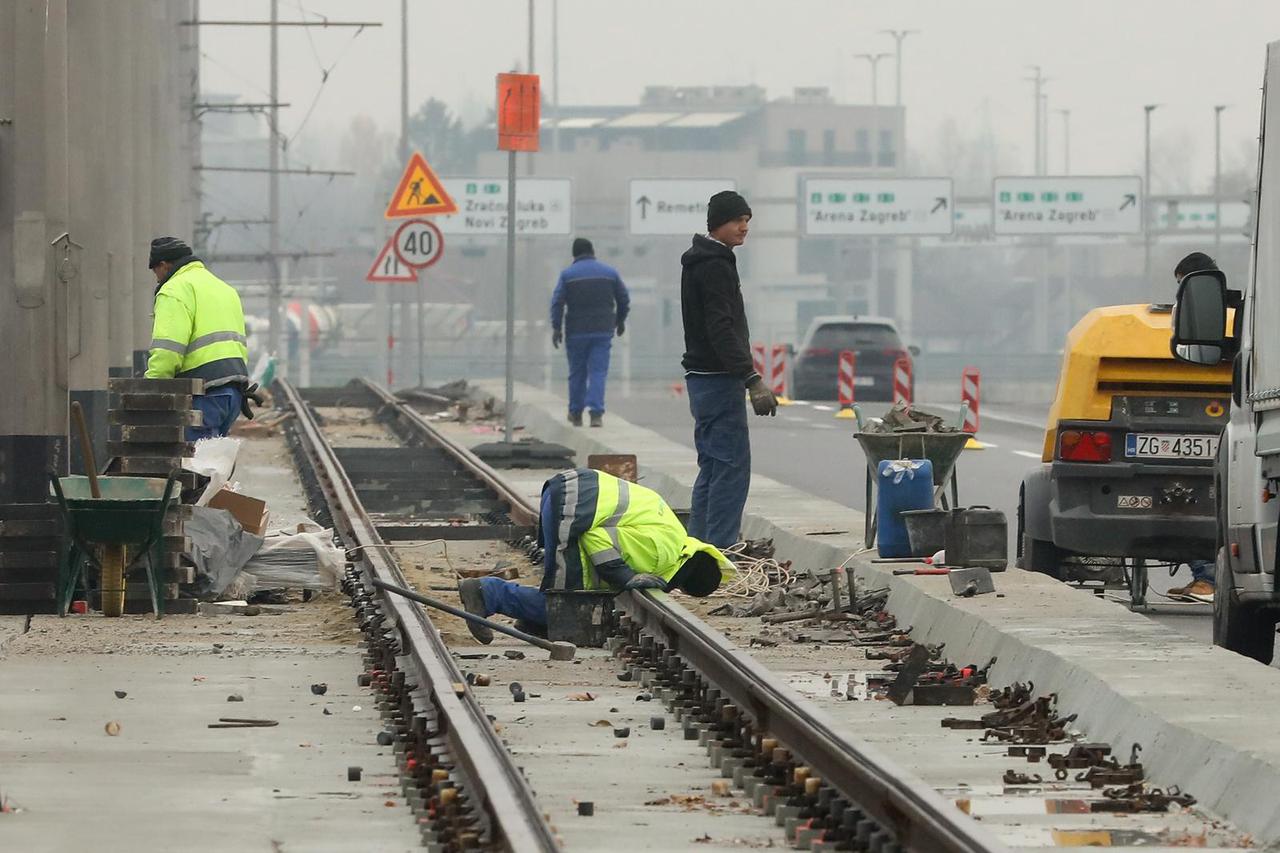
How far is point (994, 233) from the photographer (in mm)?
83000

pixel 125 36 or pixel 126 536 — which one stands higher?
pixel 125 36

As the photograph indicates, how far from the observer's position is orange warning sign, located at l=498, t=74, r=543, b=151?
79.4 feet

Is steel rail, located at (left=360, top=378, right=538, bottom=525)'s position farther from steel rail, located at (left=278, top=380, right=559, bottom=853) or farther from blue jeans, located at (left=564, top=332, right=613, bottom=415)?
steel rail, located at (left=278, top=380, right=559, bottom=853)

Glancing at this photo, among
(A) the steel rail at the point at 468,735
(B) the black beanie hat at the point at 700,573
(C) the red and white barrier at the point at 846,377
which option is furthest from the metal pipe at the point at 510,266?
(C) the red and white barrier at the point at 846,377

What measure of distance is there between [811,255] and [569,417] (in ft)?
350

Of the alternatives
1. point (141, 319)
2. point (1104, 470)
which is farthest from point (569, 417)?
point (1104, 470)

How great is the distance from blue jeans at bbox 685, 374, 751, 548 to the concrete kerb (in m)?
0.68

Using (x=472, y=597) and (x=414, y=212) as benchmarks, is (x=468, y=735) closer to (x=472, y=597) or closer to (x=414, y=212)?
(x=472, y=597)

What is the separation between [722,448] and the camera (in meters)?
15.0

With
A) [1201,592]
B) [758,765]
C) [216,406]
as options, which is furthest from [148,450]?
[758,765]

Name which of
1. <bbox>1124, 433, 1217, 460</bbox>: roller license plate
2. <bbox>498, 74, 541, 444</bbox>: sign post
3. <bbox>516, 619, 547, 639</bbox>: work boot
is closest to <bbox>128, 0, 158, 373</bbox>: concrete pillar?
<bbox>498, 74, 541, 444</bbox>: sign post

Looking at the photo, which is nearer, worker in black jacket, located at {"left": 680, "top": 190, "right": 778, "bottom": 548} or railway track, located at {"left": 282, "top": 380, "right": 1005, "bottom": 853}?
railway track, located at {"left": 282, "top": 380, "right": 1005, "bottom": 853}

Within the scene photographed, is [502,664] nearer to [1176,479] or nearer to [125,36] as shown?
[1176,479]

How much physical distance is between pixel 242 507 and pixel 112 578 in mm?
1621
